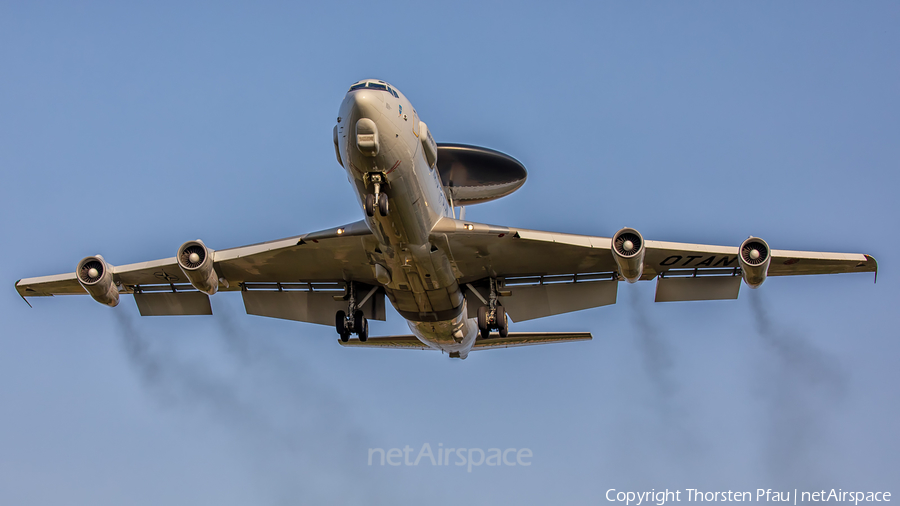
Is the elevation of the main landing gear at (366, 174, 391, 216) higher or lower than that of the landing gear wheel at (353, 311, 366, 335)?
higher

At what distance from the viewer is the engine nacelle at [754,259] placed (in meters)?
19.8

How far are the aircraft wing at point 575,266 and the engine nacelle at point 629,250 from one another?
1.57 m

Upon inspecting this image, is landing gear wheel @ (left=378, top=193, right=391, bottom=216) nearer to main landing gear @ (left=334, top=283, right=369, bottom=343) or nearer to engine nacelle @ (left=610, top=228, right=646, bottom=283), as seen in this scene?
engine nacelle @ (left=610, top=228, right=646, bottom=283)

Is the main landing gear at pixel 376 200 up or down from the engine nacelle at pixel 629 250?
up

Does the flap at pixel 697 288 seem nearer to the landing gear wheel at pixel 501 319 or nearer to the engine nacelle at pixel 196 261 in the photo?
the landing gear wheel at pixel 501 319

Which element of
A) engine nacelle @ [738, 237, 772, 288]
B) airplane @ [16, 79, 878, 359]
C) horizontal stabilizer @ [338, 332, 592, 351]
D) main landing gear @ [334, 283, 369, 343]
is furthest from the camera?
horizontal stabilizer @ [338, 332, 592, 351]

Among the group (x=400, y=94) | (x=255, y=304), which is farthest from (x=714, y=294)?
(x=255, y=304)

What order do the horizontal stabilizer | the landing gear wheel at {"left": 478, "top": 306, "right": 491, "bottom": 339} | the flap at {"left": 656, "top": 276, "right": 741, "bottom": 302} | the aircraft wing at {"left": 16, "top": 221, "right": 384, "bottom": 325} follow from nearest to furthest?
the aircraft wing at {"left": 16, "top": 221, "right": 384, "bottom": 325}
the flap at {"left": 656, "top": 276, "right": 741, "bottom": 302}
the landing gear wheel at {"left": 478, "top": 306, "right": 491, "bottom": 339}
the horizontal stabilizer

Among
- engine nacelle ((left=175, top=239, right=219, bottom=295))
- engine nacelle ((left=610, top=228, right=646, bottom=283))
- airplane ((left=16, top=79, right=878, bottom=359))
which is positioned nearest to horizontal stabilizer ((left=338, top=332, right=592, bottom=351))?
airplane ((left=16, top=79, right=878, bottom=359))

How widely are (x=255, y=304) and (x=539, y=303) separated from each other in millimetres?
10052

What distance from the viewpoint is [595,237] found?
867 inches

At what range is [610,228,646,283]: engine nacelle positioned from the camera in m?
19.8

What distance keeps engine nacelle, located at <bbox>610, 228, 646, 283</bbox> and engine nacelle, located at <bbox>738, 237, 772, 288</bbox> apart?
2.82 metres

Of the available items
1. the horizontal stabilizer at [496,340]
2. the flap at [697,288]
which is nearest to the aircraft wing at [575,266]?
the flap at [697,288]
